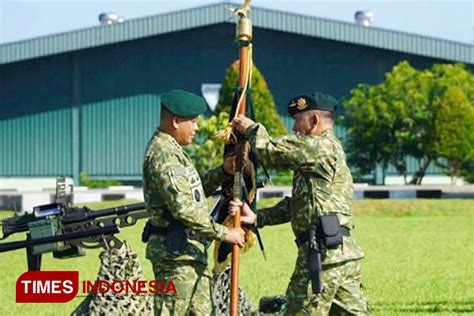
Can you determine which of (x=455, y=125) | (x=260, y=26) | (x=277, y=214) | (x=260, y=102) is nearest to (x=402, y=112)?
(x=455, y=125)

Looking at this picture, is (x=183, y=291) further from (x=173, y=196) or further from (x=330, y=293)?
(x=330, y=293)

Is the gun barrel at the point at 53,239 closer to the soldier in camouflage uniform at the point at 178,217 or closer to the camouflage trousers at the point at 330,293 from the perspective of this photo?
the soldier in camouflage uniform at the point at 178,217

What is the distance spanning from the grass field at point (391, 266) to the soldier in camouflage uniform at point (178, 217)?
492 centimetres

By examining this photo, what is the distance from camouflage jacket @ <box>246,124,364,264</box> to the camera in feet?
23.2

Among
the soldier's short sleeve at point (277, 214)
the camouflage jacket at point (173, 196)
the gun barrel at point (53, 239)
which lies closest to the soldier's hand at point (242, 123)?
the camouflage jacket at point (173, 196)

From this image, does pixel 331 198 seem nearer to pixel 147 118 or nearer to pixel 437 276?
pixel 437 276

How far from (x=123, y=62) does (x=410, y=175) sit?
1261 centimetres

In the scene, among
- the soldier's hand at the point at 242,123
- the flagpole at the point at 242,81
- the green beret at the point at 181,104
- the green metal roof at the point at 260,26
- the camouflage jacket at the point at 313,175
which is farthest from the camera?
the green metal roof at the point at 260,26

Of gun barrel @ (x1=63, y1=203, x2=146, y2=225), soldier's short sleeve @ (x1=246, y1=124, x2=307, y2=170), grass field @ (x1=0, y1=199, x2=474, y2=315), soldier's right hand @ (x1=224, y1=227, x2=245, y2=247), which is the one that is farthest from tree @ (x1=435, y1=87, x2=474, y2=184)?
soldier's right hand @ (x1=224, y1=227, x2=245, y2=247)

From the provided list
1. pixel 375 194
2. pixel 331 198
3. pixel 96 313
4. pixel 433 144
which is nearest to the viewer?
pixel 331 198

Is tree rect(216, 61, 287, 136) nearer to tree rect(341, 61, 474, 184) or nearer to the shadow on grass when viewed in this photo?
tree rect(341, 61, 474, 184)

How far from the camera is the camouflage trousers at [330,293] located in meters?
7.08

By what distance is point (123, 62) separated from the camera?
48.3 m

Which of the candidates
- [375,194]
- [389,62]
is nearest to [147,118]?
[389,62]
